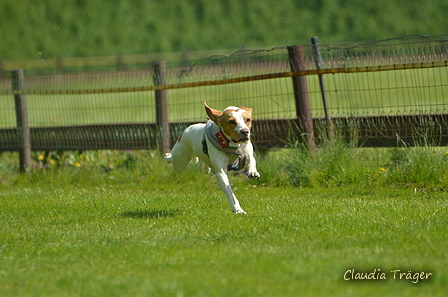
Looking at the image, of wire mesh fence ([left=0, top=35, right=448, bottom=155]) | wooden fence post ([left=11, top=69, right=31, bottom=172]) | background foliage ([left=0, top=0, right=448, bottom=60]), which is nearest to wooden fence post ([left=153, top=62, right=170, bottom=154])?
wire mesh fence ([left=0, top=35, right=448, bottom=155])

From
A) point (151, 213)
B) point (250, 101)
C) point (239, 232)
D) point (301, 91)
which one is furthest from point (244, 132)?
point (250, 101)

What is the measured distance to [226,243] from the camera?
549cm

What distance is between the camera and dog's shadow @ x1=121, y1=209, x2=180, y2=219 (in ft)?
23.6

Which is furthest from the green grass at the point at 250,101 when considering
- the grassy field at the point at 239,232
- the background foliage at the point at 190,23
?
the background foliage at the point at 190,23

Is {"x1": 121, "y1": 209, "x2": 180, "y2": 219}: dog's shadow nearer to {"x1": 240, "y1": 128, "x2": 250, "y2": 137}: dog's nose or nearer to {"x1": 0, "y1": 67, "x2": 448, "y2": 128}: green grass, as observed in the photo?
{"x1": 240, "y1": 128, "x2": 250, "y2": 137}: dog's nose

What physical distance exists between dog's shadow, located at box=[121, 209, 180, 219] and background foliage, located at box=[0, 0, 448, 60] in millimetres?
46906

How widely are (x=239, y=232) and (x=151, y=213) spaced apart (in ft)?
6.12

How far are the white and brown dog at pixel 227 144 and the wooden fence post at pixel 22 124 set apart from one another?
234 inches

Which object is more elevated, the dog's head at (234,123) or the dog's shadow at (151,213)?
the dog's head at (234,123)

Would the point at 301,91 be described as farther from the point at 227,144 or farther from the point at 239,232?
the point at 239,232

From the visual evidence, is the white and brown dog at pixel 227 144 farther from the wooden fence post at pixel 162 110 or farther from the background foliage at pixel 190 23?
the background foliage at pixel 190 23

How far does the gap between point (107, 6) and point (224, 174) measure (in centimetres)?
6336

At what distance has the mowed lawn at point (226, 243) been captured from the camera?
4.21m

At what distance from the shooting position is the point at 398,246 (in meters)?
4.95
